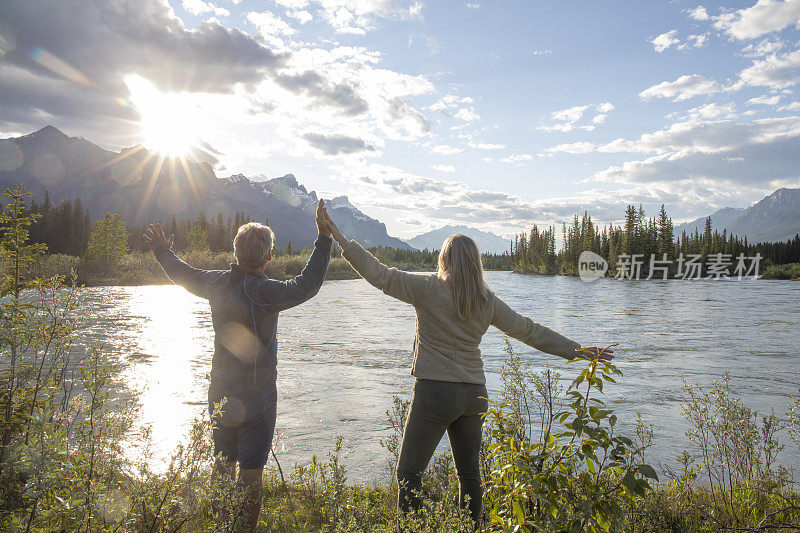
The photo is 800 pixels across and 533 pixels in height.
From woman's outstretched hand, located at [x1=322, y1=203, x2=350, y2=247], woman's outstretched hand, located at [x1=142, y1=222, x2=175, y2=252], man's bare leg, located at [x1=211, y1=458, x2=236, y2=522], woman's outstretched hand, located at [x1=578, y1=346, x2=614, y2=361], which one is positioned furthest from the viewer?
woman's outstretched hand, located at [x1=142, y1=222, x2=175, y2=252]

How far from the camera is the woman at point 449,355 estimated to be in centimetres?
371

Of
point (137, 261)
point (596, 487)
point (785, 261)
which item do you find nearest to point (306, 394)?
point (596, 487)

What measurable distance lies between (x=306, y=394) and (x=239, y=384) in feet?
24.7

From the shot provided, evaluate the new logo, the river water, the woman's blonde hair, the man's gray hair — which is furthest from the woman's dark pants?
the new logo

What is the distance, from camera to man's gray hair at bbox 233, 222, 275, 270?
387 centimetres

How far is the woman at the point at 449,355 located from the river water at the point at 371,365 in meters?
2.01

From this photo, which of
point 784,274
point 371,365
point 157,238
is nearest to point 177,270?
point 157,238

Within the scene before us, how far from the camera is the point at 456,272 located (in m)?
3.77

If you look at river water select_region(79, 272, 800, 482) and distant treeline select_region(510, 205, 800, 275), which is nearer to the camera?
river water select_region(79, 272, 800, 482)

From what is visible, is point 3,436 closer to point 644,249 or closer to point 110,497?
point 110,497

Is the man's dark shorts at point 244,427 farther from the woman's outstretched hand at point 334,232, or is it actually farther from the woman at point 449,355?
the woman's outstretched hand at point 334,232

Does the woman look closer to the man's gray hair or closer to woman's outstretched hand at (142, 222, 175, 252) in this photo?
the man's gray hair

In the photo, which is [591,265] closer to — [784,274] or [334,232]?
[784,274]

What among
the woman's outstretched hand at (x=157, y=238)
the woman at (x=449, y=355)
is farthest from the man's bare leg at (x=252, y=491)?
the woman's outstretched hand at (x=157, y=238)
